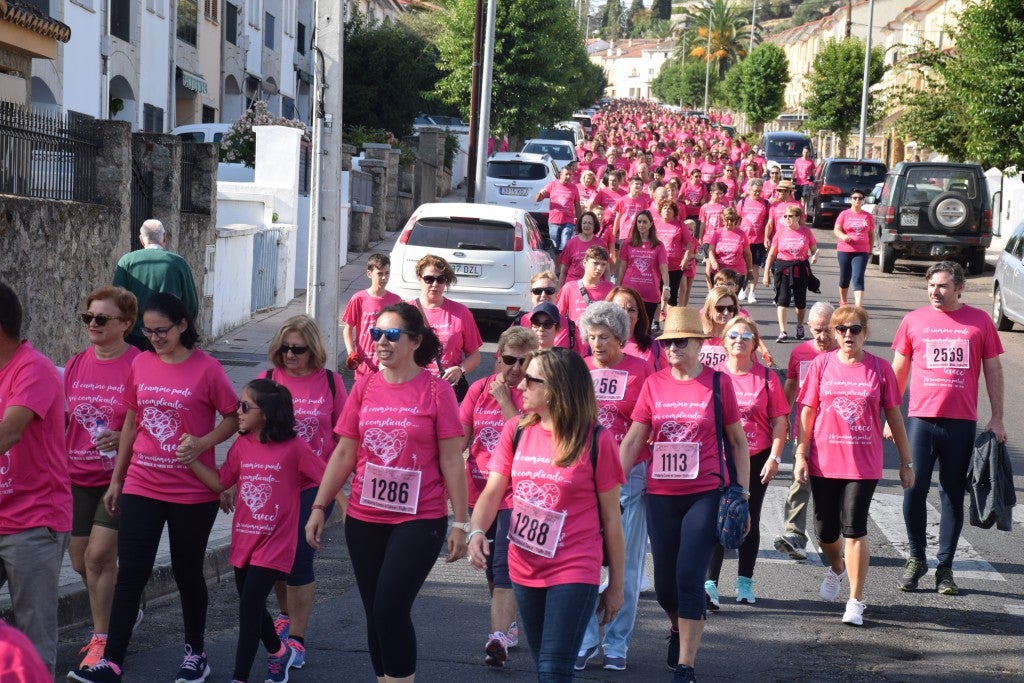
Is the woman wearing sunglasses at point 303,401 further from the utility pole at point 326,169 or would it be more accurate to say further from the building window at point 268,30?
the building window at point 268,30

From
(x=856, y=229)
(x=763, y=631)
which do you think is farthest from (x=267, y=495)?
(x=856, y=229)

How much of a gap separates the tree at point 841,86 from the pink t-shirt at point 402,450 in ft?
163

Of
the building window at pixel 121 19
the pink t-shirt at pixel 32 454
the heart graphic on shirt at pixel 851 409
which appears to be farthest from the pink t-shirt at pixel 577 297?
the building window at pixel 121 19

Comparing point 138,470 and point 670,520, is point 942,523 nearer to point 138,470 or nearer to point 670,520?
point 670,520

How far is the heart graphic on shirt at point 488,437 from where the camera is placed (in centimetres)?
661

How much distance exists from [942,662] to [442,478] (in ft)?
9.46

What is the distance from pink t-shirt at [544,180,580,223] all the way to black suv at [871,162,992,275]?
7.22m

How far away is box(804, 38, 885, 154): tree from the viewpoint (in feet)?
174

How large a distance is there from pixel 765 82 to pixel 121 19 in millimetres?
55567

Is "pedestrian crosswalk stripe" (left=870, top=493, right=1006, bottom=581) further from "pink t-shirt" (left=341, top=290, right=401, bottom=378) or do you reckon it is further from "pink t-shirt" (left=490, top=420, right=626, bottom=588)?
"pink t-shirt" (left=490, top=420, right=626, bottom=588)

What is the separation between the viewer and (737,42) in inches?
5202

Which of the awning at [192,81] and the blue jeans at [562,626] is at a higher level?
the awning at [192,81]

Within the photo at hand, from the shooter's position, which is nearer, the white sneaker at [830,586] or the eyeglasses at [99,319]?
the eyeglasses at [99,319]

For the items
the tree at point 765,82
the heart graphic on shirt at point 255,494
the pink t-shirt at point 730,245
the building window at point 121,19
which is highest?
the tree at point 765,82
